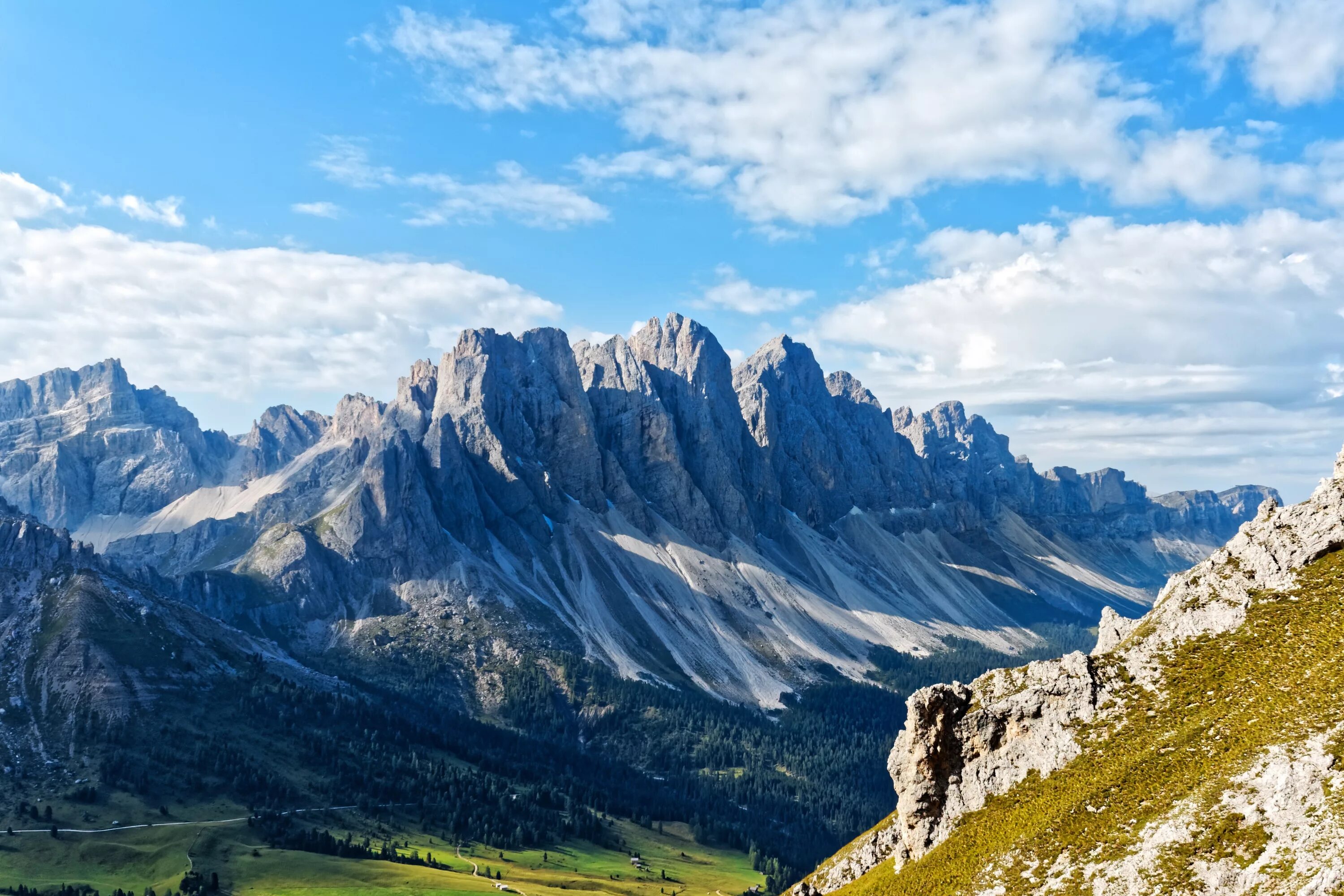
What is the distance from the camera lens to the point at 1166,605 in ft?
193

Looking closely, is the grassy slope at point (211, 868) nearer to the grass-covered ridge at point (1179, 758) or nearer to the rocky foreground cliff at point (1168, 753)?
the rocky foreground cliff at point (1168, 753)

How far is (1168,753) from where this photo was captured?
1905 inches

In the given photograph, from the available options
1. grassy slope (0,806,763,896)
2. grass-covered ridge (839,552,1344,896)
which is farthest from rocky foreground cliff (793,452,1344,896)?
grassy slope (0,806,763,896)

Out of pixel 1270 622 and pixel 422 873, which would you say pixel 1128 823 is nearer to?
pixel 1270 622

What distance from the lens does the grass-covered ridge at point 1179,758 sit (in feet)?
145

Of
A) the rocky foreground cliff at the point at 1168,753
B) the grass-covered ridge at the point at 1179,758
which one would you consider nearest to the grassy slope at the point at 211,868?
the rocky foreground cliff at the point at 1168,753

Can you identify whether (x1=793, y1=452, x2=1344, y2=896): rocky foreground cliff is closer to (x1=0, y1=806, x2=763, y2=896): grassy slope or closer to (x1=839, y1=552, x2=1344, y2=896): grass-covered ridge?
(x1=839, y1=552, x2=1344, y2=896): grass-covered ridge

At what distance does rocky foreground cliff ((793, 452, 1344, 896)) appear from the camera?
A: 135 ft

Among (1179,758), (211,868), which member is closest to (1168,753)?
(1179,758)

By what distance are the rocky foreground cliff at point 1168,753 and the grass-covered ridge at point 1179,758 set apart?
0.09m

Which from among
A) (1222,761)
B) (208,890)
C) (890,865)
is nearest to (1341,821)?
(1222,761)

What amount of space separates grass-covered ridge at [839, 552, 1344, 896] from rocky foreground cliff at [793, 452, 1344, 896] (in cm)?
9

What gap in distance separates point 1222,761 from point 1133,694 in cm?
814

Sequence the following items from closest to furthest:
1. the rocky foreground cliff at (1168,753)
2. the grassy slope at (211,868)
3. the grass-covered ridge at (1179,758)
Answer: the rocky foreground cliff at (1168,753) → the grass-covered ridge at (1179,758) → the grassy slope at (211,868)
